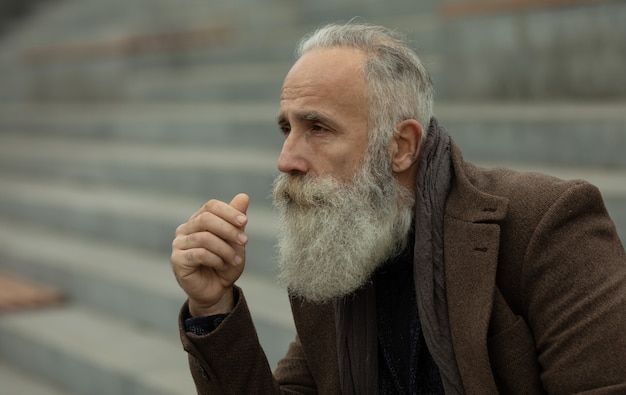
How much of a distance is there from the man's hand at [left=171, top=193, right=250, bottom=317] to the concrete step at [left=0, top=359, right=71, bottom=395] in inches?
130

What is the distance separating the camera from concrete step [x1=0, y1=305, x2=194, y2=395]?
4578 mm

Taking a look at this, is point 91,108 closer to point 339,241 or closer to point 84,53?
point 84,53

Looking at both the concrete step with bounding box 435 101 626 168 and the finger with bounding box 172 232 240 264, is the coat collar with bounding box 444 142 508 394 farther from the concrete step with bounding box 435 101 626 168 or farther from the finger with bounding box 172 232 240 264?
the concrete step with bounding box 435 101 626 168

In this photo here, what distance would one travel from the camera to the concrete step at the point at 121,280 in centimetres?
449

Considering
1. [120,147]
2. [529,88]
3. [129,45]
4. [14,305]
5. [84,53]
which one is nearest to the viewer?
[529,88]

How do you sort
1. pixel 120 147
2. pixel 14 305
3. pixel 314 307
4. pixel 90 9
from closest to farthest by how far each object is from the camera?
pixel 314 307 → pixel 14 305 → pixel 120 147 → pixel 90 9

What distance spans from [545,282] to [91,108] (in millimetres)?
8077

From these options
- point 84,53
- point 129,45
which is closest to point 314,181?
point 129,45

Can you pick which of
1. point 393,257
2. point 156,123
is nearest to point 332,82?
point 393,257

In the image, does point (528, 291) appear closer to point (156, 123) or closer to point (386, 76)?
point (386, 76)

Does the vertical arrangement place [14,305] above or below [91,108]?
below

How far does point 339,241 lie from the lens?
7.55 ft

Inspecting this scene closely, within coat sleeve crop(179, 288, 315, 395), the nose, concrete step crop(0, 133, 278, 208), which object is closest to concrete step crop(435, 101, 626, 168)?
concrete step crop(0, 133, 278, 208)

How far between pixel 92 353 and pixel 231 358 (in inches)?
116
